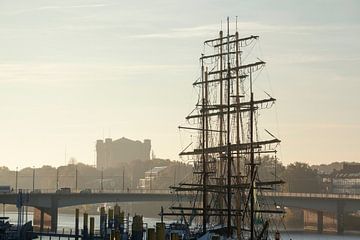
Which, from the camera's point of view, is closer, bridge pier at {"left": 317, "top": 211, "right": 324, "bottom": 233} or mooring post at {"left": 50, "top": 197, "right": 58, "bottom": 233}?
mooring post at {"left": 50, "top": 197, "right": 58, "bottom": 233}

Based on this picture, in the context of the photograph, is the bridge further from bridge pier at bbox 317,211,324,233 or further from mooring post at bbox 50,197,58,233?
mooring post at bbox 50,197,58,233

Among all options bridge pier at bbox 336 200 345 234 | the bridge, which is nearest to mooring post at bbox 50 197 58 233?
the bridge

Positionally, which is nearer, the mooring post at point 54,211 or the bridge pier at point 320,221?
the mooring post at point 54,211

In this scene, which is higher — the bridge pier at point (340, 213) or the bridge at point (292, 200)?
the bridge at point (292, 200)

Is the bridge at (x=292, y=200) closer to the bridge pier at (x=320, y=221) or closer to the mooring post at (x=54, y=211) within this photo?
the bridge pier at (x=320, y=221)

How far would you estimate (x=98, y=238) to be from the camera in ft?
320

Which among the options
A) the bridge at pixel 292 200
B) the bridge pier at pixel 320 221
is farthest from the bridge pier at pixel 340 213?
the bridge pier at pixel 320 221

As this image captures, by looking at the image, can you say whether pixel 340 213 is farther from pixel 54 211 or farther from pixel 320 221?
pixel 54 211

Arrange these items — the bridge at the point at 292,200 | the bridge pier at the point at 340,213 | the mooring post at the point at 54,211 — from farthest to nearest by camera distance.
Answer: the bridge pier at the point at 340,213 < the bridge at the point at 292,200 < the mooring post at the point at 54,211

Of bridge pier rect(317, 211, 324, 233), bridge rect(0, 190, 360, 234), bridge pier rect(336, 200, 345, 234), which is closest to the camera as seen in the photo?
bridge rect(0, 190, 360, 234)

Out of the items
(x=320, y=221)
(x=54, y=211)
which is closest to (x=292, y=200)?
(x=320, y=221)

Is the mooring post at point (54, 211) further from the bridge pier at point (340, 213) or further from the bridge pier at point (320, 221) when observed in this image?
the bridge pier at point (340, 213)

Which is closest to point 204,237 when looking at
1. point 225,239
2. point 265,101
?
point 225,239

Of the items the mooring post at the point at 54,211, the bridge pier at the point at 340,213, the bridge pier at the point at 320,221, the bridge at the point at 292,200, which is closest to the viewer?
the mooring post at the point at 54,211
